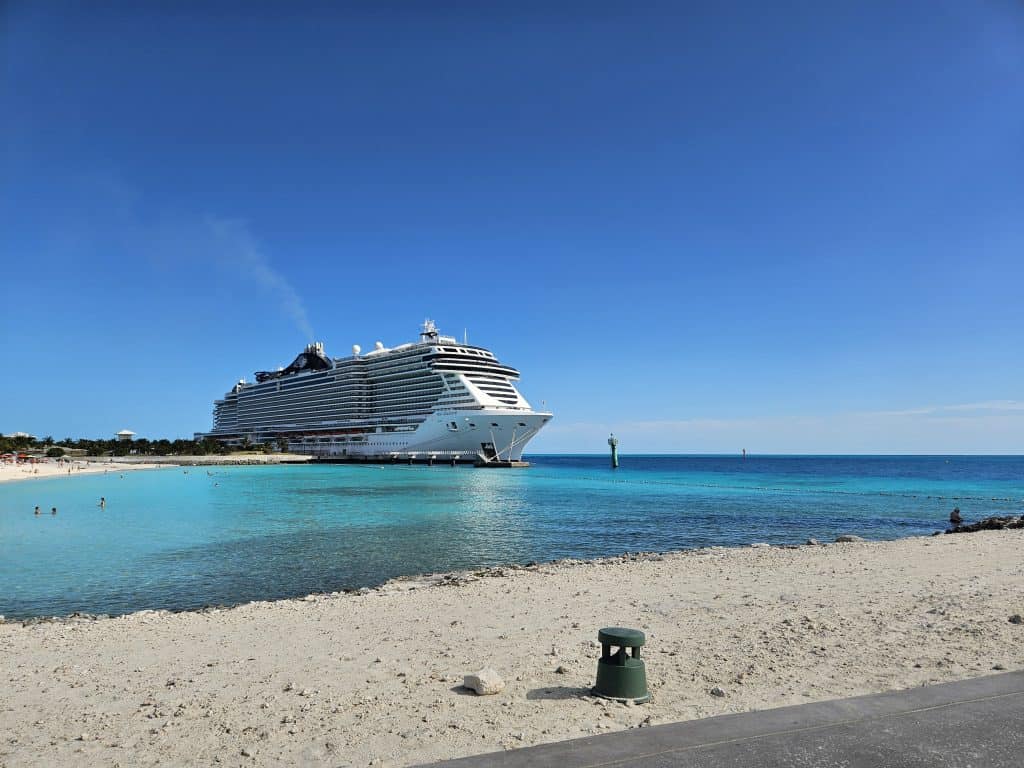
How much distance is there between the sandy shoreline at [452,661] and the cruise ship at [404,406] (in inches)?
2590

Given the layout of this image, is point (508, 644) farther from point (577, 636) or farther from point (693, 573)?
point (693, 573)

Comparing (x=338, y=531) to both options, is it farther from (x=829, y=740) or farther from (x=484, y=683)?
(x=829, y=740)

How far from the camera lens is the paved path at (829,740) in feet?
13.4

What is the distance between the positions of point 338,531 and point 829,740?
837 inches

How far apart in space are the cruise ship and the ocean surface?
34070 mm

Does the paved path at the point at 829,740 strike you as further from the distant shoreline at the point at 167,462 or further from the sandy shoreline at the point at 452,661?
the distant shoreline at the point at 167,462

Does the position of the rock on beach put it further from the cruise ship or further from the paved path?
the cruise ship

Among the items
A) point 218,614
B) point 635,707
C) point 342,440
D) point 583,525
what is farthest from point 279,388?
point 635,707

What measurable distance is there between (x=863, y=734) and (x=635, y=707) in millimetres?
1767

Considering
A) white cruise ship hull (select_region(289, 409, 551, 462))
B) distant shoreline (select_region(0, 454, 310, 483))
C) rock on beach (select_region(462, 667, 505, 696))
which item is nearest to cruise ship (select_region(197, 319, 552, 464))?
white cruise ship hull (select_region(289, 409, 551, 462))

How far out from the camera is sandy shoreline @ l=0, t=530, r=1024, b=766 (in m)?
5.05

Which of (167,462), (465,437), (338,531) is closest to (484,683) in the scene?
(338,531)

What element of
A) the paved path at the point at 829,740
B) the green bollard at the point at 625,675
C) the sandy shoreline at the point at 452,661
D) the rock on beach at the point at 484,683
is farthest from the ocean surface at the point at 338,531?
the paved path at the point at 829,740

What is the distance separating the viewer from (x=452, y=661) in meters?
7.16
